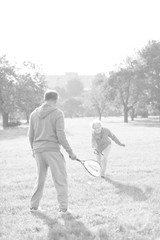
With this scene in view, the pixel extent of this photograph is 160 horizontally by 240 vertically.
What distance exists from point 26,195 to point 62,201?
179 centimetres

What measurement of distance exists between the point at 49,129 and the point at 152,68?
154 feet

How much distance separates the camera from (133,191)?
7.93 metres

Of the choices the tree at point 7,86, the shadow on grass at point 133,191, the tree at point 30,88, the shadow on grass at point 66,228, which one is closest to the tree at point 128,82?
the tree at point 30,88

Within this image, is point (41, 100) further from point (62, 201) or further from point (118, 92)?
point (62, 201)

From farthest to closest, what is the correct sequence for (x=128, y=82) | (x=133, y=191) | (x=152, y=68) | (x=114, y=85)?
(x=114, y=85) → (x=128, y=82) → (x=152, y=68) → (x=133, y=191)

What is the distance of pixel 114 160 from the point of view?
1357 cm

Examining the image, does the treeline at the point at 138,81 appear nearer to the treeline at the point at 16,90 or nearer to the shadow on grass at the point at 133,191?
the treeline at the point at 16,90

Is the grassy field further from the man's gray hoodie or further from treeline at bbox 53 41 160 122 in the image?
treeline at bbox 53 41 160 122

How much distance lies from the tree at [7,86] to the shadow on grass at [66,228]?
40.1 meters

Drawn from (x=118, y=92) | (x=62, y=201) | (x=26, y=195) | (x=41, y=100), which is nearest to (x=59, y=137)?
(x=62, y=201)

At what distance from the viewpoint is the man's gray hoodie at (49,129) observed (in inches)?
239

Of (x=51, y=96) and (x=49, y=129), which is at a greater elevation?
(x=51, y=96)

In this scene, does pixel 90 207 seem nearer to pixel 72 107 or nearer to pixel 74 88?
pixel 72 107

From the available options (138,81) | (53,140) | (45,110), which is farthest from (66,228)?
(138,81)
